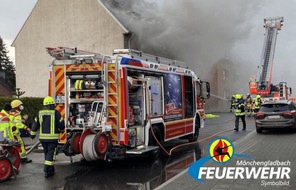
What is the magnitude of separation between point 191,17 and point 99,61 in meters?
11.2

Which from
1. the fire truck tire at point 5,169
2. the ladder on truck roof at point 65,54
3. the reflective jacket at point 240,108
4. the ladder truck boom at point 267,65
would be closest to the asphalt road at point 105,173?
the fire truck tire at point 5,169

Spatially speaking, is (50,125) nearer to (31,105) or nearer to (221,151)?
(221,151)

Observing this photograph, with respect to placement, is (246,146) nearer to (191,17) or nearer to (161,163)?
(161,163)

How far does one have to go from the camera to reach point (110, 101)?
773cm

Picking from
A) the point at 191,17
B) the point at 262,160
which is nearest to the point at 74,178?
the point at 262,160

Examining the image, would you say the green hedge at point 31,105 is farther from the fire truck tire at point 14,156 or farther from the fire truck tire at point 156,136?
the fire truck tire at point 14,156

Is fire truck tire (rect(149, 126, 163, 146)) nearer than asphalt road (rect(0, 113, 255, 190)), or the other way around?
asphalt road (rect(0, 113, 255, 190))

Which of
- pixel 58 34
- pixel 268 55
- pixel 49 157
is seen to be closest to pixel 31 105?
pixel 49 157

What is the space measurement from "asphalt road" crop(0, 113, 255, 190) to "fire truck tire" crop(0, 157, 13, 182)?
108 millimetres

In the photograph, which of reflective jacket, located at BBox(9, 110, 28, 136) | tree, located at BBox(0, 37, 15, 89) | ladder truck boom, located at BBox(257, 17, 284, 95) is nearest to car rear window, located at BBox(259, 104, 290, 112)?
reflective jacket, located at BBox(9, 110, 28, 136)

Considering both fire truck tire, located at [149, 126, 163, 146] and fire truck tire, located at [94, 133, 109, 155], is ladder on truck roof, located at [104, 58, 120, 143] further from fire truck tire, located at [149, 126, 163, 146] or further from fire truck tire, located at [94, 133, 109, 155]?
fire truck tire, located at [149, 126, 163, 146]

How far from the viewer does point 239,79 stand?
145 ft

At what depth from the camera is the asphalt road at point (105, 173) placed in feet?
21.0

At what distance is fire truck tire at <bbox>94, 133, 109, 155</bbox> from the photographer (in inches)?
281
